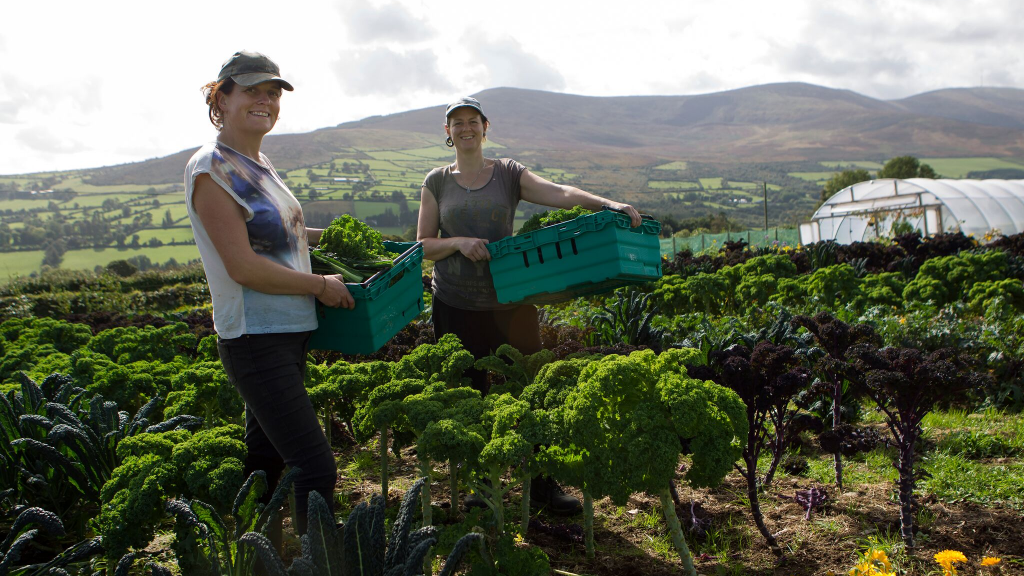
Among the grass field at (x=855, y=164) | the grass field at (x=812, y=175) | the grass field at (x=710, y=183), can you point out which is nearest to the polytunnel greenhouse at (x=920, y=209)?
the grass field at (x=710, y=183)

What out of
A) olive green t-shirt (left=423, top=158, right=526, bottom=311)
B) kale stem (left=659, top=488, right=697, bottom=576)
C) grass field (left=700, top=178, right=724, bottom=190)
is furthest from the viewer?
grass field (left=700, top=178, right=724, bottom=190)

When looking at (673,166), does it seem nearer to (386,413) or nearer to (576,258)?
(576,258)

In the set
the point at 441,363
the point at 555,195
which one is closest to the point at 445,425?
the point at 441,363

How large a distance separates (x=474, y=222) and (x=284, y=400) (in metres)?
1.62

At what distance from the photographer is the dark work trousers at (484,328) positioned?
3.87m

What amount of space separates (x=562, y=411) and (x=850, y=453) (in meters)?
1.42

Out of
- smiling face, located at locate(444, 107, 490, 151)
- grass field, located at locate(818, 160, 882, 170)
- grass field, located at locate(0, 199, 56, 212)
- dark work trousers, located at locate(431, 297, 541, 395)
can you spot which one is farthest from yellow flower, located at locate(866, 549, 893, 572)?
grass field, located at locate(818, 160, 882, 170)

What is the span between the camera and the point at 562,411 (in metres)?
2.68

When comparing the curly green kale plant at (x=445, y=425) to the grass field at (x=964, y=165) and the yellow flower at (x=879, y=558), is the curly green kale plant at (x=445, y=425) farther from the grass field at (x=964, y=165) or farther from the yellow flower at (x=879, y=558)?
the grass field at (x=964, y=165)

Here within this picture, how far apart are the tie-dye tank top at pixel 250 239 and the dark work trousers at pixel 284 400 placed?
7cm

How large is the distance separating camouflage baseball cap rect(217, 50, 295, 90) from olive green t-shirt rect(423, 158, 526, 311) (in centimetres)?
133

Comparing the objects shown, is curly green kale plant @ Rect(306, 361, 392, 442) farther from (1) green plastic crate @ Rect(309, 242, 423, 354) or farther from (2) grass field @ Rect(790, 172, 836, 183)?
(2) grass field @ Rect(790, 172, 836, 183)

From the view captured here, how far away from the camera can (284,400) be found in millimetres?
2420

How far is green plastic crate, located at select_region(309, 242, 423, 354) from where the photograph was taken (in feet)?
8.54
